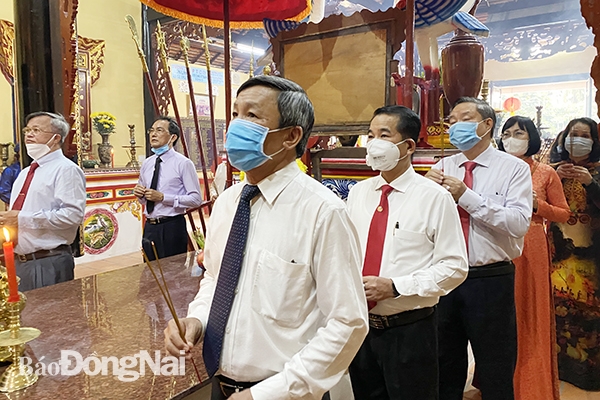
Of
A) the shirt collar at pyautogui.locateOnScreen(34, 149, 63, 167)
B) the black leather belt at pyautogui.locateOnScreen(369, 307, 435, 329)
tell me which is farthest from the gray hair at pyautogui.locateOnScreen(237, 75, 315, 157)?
the shirt collar at pyautogui.locateOnScreen(34, 149, 63, 167)

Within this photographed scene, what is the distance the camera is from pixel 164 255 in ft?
11.7

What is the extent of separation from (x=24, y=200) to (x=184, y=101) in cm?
783

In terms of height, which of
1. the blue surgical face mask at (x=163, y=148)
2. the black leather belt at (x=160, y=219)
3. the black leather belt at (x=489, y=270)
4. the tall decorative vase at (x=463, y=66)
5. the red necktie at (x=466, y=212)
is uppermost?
the tall decorative vase at (x=463, y=66)

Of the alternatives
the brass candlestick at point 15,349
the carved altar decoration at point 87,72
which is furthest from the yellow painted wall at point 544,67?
the brass candlestick at point 15,349

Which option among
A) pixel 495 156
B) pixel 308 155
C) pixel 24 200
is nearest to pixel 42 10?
pixel 24 200

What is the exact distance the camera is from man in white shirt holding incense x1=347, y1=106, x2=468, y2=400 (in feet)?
4.99

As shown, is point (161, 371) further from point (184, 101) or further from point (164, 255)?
point (184, 101)

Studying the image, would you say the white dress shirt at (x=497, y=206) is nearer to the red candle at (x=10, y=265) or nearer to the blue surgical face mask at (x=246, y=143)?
the blue surgical face mask at (x=246, y=143)

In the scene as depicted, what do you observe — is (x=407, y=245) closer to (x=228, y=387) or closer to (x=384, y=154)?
(x=384, y=154)

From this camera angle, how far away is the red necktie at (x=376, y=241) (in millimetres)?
1603

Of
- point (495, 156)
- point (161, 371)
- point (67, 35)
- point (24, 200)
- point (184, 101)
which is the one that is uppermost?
point (184, 101)

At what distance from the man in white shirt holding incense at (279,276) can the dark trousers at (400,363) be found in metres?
0.59

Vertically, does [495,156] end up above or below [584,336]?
above

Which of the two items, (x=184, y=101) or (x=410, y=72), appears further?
(x=184, y=101)
